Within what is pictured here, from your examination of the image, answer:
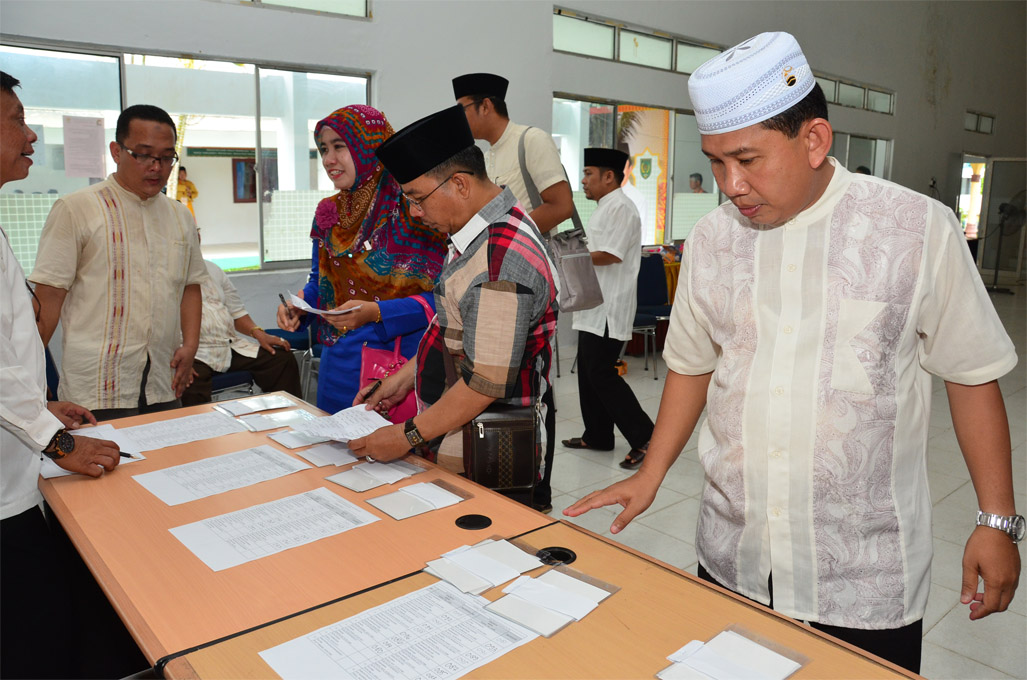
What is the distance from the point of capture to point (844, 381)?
1.17 metres

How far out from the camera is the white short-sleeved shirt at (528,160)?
3.20 metres

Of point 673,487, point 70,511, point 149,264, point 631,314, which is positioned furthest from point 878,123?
point 70,511

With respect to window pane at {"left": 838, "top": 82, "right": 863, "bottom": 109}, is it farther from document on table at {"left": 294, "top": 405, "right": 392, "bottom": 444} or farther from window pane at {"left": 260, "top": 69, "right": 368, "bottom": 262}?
document on table at {"left": 294, "top": 405, "right": 392, "bottom": 444}

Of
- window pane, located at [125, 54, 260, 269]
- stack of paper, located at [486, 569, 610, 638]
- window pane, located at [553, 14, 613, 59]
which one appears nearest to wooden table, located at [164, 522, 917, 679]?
stack of paper, located at [486, 569, 610, 638]

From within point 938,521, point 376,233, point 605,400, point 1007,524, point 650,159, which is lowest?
point 938,521

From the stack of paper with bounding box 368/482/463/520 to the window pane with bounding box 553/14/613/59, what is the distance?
18.5 feet

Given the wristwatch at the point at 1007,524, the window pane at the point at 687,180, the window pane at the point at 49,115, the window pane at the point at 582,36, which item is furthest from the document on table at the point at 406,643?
the window pane at the point at 687,180

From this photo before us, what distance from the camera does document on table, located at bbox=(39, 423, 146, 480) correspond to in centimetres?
172

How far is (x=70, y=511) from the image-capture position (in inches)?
59.6

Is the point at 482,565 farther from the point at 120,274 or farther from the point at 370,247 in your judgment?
the point at 120,274

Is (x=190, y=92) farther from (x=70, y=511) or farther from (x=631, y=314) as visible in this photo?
(x=70, y=511)

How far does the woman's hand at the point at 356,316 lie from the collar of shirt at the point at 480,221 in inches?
17.9

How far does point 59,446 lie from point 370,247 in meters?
0.94

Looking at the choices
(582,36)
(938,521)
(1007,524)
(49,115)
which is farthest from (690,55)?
(1007,524)
